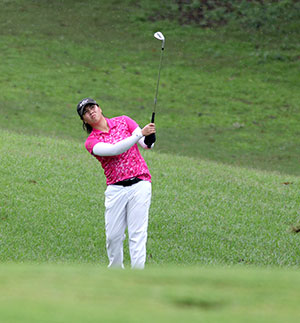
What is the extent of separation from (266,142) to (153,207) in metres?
14.0

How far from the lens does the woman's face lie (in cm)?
709

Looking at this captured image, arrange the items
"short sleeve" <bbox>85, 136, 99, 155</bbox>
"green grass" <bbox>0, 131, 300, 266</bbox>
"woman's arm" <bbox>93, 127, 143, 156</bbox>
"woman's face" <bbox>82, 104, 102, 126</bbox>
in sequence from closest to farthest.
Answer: "woman's arm" <bbox>93, 127, 143, 156</bbox>, "short sleeve" <bbox>85, 136, 99, 155</bbox>, "woman's face" <bbox>82, 104, 102, 126</bbox>, "green grass" <bbox>0, 131, 300, 266</bbox>

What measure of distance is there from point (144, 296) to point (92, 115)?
15.5 feet

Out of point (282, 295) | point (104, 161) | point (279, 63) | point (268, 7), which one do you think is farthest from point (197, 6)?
point (282, 295)

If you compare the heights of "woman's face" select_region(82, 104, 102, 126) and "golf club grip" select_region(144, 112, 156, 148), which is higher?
"woman's face" select_region(82, 104, 102, 126)

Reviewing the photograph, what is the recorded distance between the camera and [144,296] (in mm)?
2551

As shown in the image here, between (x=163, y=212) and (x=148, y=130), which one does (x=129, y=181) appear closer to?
(x=148, y=130)

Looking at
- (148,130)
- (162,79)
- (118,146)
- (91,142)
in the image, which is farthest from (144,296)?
(162,79)

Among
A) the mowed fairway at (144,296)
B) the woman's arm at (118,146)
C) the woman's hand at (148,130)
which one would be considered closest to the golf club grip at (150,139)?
the woman's hand at (148,130)

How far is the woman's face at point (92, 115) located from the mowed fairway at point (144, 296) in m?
3.94

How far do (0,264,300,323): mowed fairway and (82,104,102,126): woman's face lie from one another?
12.9ft

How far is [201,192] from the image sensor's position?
570 inches

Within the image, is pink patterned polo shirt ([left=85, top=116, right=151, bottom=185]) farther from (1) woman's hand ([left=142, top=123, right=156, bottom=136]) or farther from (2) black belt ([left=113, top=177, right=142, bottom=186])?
(1) woman's hand ([left=142, top=123, right=156, bottom=136])

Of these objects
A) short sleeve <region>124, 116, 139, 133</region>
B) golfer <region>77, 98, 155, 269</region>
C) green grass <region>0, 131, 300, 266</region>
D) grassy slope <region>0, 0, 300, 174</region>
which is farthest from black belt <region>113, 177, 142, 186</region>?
grassy slope <region>0, 0, 300, 174</region>
